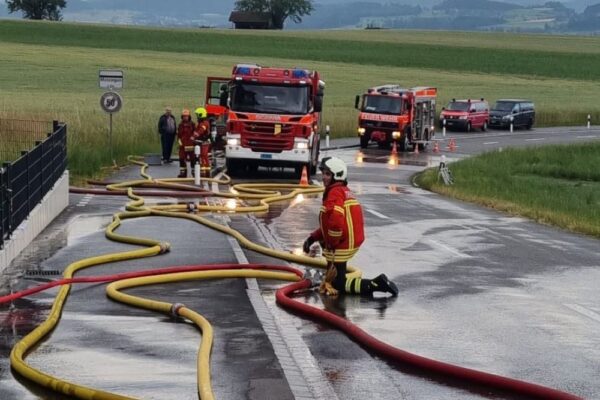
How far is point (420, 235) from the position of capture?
63.3 ft

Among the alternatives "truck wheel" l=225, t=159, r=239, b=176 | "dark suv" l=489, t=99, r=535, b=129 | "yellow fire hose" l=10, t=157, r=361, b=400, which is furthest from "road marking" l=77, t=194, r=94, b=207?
"dark suv" l=489, t=99, r=535, b=129

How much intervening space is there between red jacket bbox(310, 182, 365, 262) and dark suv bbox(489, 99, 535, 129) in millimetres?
56011

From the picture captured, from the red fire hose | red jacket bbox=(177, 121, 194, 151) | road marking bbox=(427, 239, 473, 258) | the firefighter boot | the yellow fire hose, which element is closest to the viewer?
the yellow fire hose

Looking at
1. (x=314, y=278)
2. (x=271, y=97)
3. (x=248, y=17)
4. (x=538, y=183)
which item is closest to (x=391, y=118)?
(x=538, y=183)

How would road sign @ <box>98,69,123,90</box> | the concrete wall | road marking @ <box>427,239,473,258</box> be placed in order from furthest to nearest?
road sign @ <box>98,69,123,90</box> < road marking @ <box>427,239,473,258</box> < the concrete wall

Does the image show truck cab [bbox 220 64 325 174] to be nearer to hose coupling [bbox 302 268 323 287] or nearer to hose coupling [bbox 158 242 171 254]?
hose coupling [bbox 158 242 171 254]

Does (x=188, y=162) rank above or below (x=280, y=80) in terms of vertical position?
below

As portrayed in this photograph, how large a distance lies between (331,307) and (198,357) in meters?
3.41

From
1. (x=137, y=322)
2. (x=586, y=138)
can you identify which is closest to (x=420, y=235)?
(x=137, y=322)

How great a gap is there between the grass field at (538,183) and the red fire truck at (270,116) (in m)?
3.64

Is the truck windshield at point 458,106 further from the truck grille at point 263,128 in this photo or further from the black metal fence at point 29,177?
the black metal fence at point 29,177

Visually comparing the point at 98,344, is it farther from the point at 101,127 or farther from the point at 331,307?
the point at 101,127

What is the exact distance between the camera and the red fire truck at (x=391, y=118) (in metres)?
47.8

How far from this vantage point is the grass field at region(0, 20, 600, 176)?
152 ft
